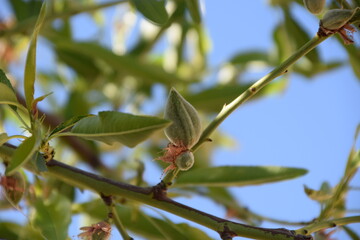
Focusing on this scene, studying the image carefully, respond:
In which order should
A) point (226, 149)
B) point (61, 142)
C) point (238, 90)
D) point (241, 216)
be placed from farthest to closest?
1. point (226, 149)
2. point (61, 142)
3. point (238, 90)
4. point (241, 216)

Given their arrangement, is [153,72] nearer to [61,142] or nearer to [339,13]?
[61,142]

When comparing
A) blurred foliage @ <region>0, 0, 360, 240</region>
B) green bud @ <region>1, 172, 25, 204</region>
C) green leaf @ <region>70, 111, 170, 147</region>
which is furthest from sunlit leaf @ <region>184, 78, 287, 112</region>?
green leaf @ <region>70, 111, 170, 147</region>

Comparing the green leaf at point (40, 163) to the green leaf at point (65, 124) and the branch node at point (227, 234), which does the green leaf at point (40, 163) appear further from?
the branch node at point (227, 234)

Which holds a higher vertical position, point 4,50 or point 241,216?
point 4,50

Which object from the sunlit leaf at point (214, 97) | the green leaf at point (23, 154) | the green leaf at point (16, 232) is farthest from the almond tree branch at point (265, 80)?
the sunlit leaf at point (214, 97)

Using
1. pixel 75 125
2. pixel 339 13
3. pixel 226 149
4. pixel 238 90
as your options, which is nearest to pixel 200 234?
pixel 75 125

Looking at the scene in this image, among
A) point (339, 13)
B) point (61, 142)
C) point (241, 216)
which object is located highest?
point (61, 142)
